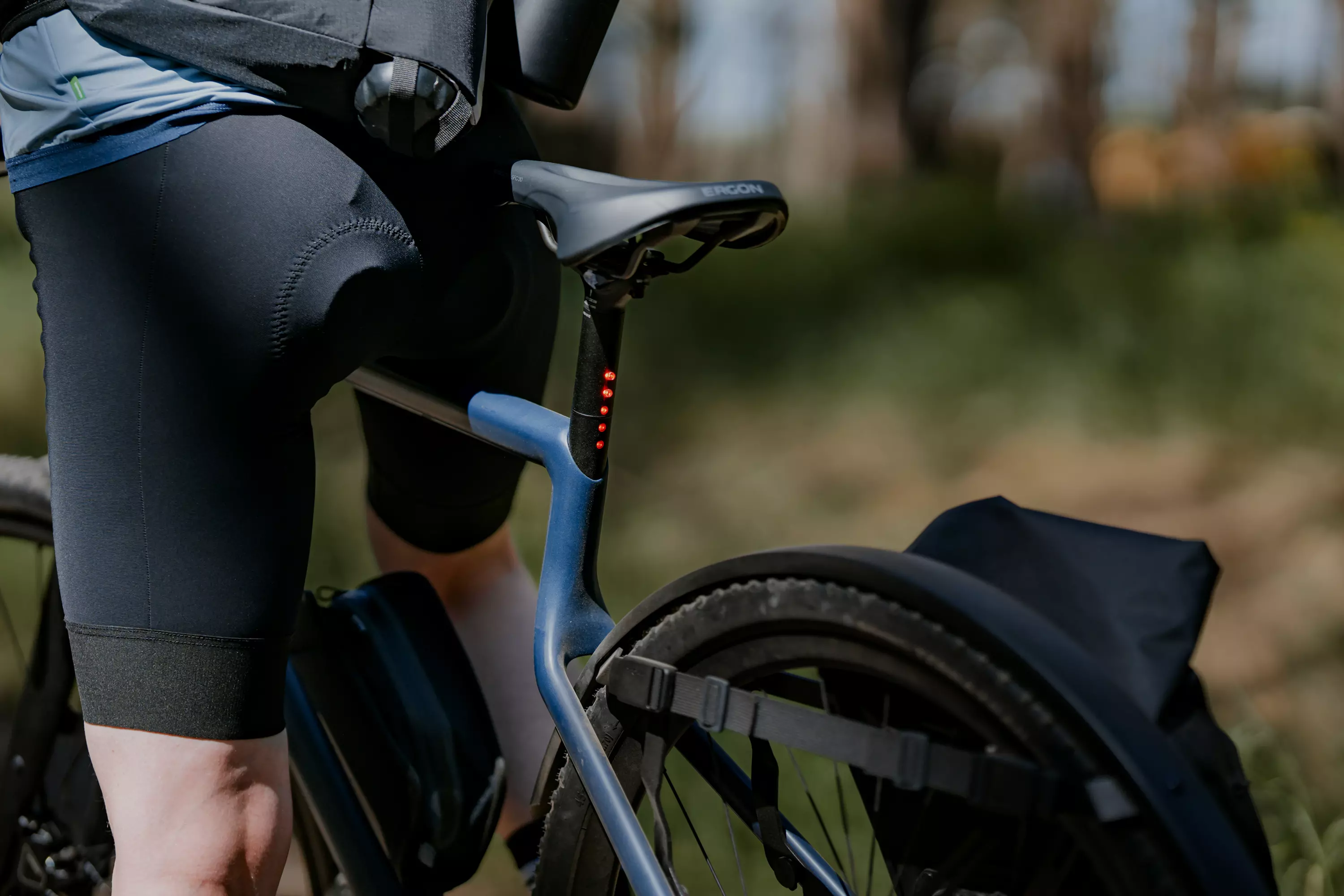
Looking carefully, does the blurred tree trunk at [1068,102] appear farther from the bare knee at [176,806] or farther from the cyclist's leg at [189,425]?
the bare knee at [176,806]

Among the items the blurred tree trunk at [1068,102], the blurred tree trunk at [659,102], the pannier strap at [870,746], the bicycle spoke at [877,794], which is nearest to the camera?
the pannier strap at [870,746]

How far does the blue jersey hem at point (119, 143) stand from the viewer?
3.64ft

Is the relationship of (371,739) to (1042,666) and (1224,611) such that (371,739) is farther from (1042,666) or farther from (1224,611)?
(1224,611)

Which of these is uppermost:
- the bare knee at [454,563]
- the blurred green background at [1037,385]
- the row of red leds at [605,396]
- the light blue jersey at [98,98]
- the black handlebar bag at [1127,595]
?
the light blue jersey at [98,98]

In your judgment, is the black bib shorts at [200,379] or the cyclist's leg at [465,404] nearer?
the black bib shorts at [200,379]

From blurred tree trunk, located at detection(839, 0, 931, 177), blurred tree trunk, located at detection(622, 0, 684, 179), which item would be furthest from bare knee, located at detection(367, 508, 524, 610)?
blurred tree trunk, located at detection(622, 0, 684, 179)

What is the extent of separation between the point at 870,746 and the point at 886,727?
0.02 m

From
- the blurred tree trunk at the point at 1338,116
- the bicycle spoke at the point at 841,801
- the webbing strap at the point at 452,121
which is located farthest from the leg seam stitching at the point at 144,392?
the blurred tree trunk at the point at 1338,116

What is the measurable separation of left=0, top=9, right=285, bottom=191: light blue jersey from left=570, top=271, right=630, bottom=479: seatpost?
369 millimetres

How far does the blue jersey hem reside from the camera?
111cm

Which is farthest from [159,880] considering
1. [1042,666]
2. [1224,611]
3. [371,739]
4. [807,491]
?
[807,491]

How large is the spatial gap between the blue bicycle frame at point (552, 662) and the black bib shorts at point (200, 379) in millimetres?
205

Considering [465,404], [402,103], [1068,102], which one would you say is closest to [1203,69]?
[1068,102]

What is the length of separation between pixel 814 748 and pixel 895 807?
13cm
